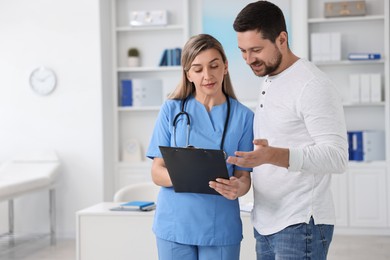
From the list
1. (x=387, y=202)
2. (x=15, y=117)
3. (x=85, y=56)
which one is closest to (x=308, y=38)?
(x=387, y=202)

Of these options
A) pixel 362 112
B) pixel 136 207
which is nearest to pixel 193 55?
pixel 136 207

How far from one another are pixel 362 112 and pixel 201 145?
14.9 feet

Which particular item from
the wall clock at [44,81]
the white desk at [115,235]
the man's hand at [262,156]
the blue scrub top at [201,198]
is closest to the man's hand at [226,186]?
the blue scrub top at [201,198]

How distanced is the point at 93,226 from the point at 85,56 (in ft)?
10.4

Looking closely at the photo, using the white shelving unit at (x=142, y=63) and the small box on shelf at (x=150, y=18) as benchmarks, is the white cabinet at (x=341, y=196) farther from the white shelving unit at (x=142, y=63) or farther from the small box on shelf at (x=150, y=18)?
the small box on shelf at (x=150, y=18)

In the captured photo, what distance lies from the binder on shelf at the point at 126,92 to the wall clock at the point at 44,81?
70 centimetres

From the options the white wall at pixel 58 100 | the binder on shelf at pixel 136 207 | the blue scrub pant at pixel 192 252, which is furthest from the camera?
the white wall at pixel 58 100

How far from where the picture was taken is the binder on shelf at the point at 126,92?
657 centimetres

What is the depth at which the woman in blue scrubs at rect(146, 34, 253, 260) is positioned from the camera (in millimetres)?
2121

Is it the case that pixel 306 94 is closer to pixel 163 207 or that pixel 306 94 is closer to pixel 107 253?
pixel 163 207

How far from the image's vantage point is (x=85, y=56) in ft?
20.6

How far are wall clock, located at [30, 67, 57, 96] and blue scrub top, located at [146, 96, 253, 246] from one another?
4.32m

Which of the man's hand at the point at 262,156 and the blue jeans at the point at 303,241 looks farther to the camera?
the blue jeans at the point at 303,241

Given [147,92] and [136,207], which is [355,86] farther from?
[136,207]
